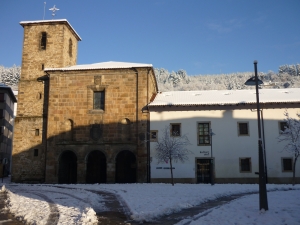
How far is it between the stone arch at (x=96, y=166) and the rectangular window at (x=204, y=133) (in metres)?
9.63

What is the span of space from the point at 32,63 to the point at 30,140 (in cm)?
848

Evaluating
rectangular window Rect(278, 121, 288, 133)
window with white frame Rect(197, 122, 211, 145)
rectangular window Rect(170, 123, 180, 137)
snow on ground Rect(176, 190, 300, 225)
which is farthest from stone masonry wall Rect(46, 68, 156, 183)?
snow on ground Rect(176, 190, 300, 225)

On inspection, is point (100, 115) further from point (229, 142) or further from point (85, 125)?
point (229, 142)

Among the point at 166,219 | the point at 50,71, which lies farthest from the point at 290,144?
the point at 50,71

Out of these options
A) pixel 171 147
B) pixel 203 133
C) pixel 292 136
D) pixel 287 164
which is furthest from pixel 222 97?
pixel 287 164

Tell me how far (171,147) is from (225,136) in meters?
5.41

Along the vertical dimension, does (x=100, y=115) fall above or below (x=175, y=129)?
above

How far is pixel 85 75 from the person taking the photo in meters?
32.6

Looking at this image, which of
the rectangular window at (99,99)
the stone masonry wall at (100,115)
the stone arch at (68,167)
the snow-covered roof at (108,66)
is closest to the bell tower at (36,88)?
the stone masonry wall at (100,115)

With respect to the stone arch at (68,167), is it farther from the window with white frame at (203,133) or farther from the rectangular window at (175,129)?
the window with white frame at (203,133)

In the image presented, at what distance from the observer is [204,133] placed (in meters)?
30.2

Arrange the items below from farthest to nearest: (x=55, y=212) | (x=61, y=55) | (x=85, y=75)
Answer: (x=61, y=55) → (x=85, y=75) → (x=55, y=212)

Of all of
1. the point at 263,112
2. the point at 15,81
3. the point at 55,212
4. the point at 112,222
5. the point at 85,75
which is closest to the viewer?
the point at 112,222

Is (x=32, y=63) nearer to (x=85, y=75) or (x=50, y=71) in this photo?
(x=50, y=71)
